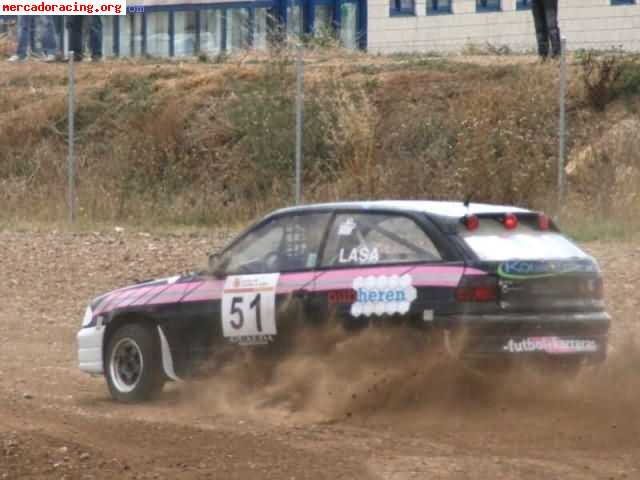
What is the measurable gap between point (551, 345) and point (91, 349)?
388 cm

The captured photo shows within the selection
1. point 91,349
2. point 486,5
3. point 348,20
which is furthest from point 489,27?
point 91,349

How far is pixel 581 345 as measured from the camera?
453 inches

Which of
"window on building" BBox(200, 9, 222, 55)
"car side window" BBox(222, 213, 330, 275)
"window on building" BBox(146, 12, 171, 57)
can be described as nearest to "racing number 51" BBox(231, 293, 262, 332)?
"car side window" BBox(222, 213, 330, 275)

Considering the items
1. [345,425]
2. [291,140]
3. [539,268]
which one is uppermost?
[291,140]

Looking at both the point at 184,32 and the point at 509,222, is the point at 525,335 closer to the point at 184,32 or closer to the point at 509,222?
the point at 509,222

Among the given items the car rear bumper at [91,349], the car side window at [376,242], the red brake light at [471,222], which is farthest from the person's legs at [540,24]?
the red brake light at [471,222]

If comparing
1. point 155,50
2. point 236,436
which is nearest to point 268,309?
point 236,436

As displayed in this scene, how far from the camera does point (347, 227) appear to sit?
1204cm

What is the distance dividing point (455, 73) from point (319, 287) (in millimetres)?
15450

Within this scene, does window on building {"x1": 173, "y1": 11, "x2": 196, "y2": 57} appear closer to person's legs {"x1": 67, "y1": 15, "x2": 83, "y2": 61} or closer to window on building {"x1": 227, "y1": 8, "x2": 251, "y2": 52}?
window on building {"x1": 227, "y1": 8, "x2": 251, "y2": 52}

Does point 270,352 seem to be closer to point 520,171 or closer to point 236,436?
point 236,436

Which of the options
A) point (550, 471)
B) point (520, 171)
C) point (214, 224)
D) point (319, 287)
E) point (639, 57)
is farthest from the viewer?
point (639, 57)

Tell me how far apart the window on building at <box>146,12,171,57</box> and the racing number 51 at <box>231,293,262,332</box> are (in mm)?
38030

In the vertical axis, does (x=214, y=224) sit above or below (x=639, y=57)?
below
